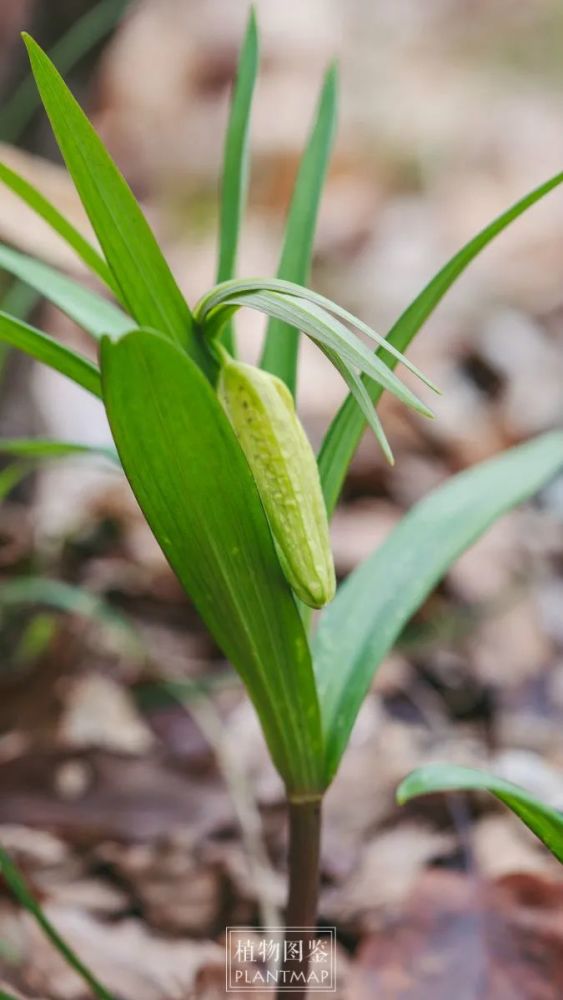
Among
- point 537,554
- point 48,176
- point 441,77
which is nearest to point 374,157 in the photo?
point 441,77

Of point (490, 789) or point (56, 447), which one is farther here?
point (56, 447)

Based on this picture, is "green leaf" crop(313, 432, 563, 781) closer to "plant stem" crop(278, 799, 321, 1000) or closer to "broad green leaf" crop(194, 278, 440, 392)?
"plant stem" crop(278, 799, 321, 1000)

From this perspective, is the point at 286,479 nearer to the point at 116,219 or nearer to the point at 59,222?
the point at 116,219

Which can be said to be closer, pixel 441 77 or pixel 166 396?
pixel 166 396

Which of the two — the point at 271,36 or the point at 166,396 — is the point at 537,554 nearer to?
the point at 166,396

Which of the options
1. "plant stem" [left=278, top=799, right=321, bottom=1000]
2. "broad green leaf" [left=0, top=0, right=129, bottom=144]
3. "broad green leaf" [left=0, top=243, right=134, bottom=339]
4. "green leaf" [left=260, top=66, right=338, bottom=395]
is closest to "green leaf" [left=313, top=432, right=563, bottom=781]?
"plant stem" [left=278, top=799, right=321, bottom=1000]

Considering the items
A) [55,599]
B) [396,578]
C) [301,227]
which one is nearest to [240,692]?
[55,599]
